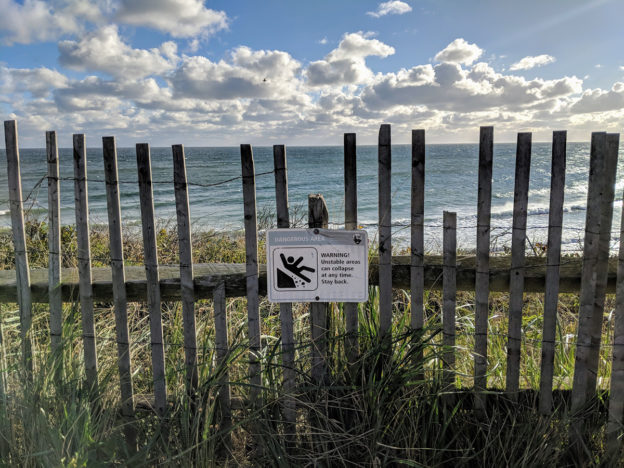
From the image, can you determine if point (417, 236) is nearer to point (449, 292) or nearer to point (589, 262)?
point (449, 292)

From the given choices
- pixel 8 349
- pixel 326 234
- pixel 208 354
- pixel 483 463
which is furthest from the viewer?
pixel 8 349

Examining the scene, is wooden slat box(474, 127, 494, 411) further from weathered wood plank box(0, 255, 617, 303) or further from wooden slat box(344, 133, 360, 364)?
wooden slat box(344, 133, 360, 364)

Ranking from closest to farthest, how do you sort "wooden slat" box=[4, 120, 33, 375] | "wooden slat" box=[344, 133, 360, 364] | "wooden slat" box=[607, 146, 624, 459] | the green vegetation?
the green vegetation < "wooden slat" box=[344, 133, 360, 364] < "wooden slat" box=[607, 146, 624, 459] < "wooden slat" box=[4, 120, 33, 375]

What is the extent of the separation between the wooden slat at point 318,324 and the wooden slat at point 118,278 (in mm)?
1072

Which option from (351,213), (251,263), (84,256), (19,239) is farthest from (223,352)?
(19,239)

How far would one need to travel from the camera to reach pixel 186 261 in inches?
105

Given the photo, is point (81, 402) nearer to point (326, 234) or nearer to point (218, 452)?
point (218, 452)

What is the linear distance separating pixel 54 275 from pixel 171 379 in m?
0.95

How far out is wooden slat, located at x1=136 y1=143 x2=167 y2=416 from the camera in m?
2.64

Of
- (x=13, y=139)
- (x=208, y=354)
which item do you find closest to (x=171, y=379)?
(x=208, y=354)

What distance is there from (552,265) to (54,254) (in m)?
2.84

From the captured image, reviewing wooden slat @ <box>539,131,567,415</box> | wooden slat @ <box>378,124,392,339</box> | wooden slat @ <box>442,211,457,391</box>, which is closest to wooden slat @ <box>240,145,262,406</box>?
wooden slat @ <box>378,124,392,339</box>

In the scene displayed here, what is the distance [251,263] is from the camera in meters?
2.63

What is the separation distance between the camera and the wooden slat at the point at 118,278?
2.68 m
